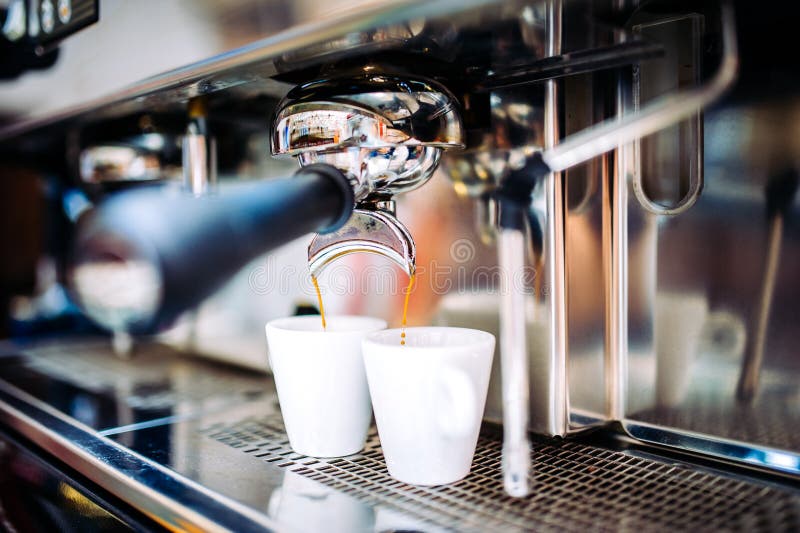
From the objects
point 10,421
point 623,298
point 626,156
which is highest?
point 626,156

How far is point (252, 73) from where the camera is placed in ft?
1.63

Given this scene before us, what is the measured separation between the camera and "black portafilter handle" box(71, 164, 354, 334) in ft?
0.95

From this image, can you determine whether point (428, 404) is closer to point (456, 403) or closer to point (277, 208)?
point (456, 403)

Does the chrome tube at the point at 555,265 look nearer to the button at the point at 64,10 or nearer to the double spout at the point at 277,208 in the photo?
the double spout at the point at 277,208

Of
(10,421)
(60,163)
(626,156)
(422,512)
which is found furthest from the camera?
(60,163)

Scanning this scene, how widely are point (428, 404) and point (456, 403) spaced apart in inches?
0.7

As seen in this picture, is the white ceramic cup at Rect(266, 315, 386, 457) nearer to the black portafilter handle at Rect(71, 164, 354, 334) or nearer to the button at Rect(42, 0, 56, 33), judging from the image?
the black portafilter handle at Rect(71, 164, 354, 334)

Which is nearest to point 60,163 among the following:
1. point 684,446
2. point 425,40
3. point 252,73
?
point 252,73

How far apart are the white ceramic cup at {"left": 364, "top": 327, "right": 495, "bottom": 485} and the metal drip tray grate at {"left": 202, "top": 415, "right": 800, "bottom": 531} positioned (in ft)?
0.04

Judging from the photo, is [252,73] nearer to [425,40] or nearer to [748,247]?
[425,40]

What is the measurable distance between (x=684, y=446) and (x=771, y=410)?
0.21ft

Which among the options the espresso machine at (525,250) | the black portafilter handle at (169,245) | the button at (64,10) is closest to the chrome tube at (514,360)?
the espresso machine at (525,250)

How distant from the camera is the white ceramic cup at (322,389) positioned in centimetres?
49

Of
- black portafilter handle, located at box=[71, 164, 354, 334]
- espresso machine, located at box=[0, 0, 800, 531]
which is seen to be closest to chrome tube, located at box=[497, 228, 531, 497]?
espresso machine, located at box=[0, 0, 800, 531]
